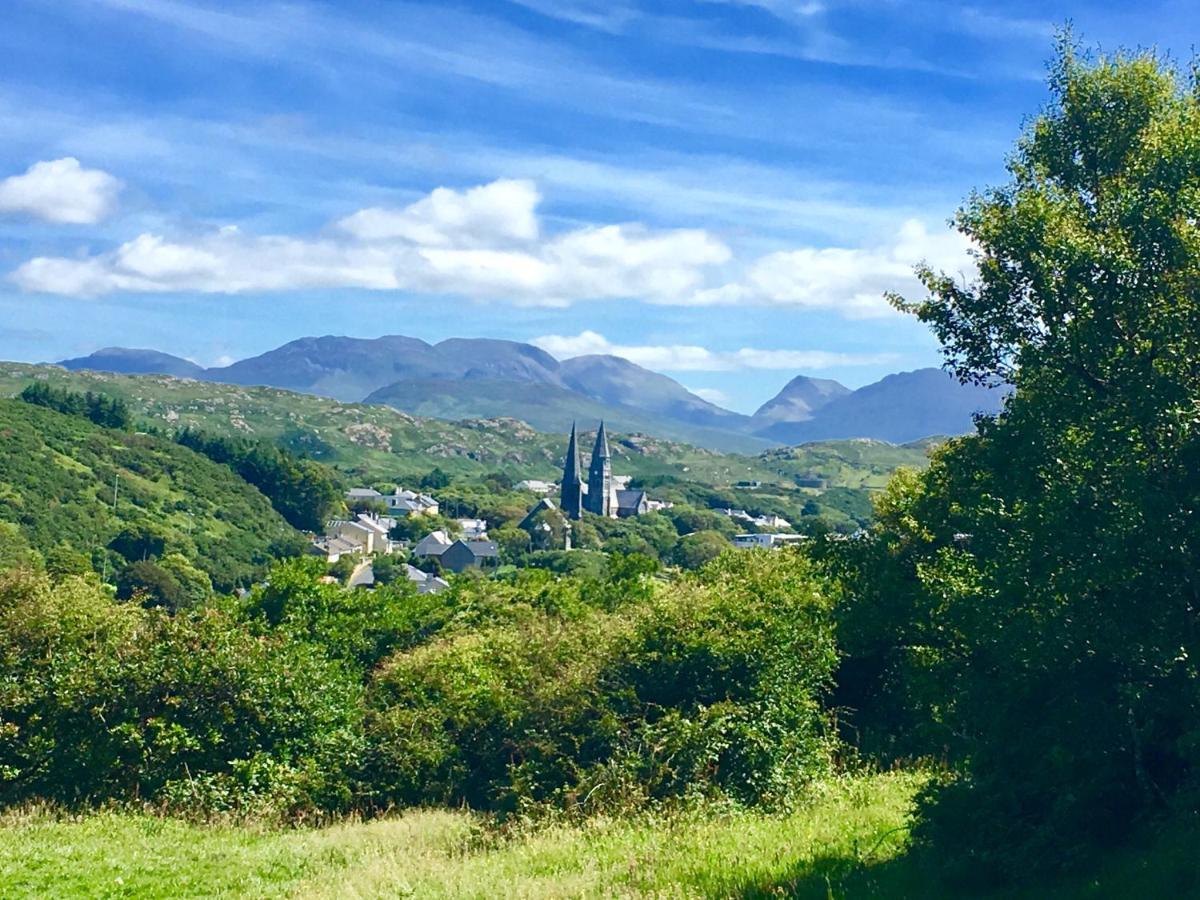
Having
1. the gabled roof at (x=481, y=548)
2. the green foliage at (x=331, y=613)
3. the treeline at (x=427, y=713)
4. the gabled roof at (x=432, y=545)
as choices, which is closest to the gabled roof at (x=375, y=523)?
the gabled roof at (x=432, y=545)

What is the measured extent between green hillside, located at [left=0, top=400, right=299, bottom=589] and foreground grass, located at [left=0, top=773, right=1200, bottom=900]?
9962cm

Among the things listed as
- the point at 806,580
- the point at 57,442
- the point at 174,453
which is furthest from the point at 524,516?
the point at 806,580

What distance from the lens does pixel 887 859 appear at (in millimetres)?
9789

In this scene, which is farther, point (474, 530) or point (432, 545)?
point (474, 530)

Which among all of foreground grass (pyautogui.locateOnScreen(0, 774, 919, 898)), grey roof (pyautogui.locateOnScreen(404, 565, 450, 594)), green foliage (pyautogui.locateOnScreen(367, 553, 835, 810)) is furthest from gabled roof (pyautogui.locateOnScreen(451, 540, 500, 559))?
foreground grass (pyautogui.locateOnScreen(0, 774, 919, 898))

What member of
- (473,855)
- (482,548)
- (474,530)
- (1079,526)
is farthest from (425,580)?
(1079,526)

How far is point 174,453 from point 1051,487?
569 feet

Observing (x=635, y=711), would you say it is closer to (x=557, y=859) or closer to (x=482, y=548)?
(x=557, y=859)

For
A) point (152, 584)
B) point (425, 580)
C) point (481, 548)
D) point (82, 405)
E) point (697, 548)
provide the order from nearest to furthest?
point (152, 584) < point (425, 580) < point (697, 548) < point (481, 548) < point (82, 405)

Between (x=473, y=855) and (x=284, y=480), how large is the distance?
170 metres

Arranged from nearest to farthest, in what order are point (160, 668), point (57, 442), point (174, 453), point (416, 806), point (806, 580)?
point (416, 806), point (160, 668), point (806, 580), point (57, 442), point (174, 453)

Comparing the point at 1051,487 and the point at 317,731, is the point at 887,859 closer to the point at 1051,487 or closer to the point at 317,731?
the point at 1051,487

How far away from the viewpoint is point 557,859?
11297 millimetres

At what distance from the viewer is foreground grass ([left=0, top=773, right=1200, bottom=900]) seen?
870 centimetres
